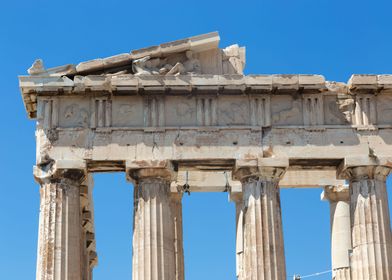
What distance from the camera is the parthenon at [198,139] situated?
3525 cm

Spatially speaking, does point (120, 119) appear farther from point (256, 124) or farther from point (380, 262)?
point (380, 262)

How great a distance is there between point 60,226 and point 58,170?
1617 millimetres

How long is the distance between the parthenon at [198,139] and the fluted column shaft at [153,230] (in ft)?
0.09

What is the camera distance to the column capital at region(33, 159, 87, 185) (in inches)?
1391

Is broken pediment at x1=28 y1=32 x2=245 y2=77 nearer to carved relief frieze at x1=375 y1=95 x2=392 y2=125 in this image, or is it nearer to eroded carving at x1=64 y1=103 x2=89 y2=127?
eroded carving at x1=64 y1=103 x2=89 y2=127

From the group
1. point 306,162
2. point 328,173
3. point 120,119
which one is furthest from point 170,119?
point 328,173

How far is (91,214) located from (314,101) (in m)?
8.40

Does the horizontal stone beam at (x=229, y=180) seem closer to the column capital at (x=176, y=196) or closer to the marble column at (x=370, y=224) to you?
the column capital at (x=176, y=196)

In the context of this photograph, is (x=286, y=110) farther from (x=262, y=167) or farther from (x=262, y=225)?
(x=262, y=225)

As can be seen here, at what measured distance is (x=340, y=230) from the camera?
40.4m

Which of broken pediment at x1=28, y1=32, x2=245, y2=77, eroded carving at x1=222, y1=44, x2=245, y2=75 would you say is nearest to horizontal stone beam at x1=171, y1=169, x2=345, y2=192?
eroded carving at x1=222, y1=44, x2=245, y2=75

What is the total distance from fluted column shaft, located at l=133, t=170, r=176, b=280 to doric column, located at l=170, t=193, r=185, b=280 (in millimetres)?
3594

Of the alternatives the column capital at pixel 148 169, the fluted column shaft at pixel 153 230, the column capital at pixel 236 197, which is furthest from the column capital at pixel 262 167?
the column capital at pixel 236 197

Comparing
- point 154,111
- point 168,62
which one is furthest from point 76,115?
point 168,62
